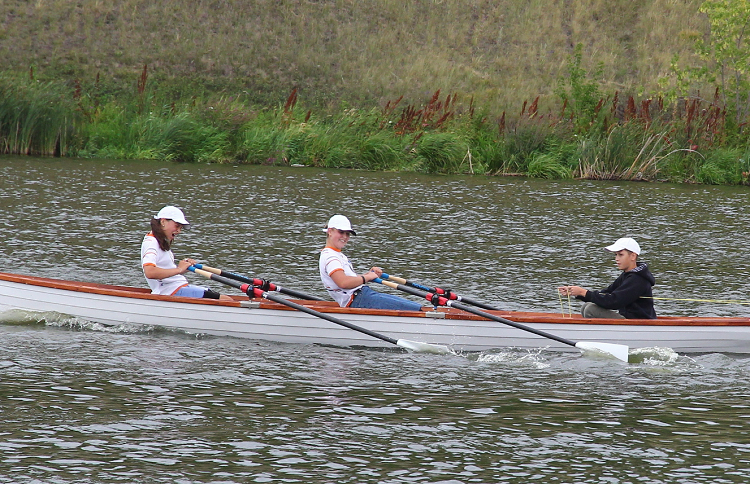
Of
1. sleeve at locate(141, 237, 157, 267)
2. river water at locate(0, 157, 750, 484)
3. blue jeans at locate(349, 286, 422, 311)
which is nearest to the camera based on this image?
river water at locate(0, 157, 750, 484)

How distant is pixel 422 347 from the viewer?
11.8 meters

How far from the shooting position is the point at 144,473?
757cm

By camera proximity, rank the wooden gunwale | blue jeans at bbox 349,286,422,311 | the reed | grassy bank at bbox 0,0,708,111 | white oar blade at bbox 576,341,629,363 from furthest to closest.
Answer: grassy bank at bbox 0,0,708,111 → the reed → blue jeans at bbox 349,286,422,311 → the wooden gunwale → white oar blade at bbox 576,341,629,363

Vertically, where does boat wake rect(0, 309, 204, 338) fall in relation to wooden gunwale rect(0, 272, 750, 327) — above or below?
below

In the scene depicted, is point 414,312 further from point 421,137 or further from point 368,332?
point 421,137

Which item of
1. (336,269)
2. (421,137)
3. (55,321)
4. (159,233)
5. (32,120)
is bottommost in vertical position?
(55,321)

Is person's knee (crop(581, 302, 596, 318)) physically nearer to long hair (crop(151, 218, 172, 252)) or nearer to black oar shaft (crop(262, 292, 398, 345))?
black oar shaft (crop(262, 292, 398, 345))

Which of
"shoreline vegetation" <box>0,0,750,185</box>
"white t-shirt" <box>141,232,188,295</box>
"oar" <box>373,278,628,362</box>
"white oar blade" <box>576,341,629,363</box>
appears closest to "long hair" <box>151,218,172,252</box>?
"white t-shirt" <box>141,232,188,295</box>

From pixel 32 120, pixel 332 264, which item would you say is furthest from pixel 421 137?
pixel 332 264

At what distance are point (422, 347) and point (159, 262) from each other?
3.27 m

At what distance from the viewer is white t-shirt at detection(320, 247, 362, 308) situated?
1197cm

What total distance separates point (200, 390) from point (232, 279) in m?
2.91

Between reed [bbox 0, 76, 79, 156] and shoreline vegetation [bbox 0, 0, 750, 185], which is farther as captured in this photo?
shoreline vegetation [bbox 0, 0, 750, 185]

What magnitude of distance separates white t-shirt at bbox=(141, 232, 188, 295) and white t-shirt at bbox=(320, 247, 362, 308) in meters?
1.80
